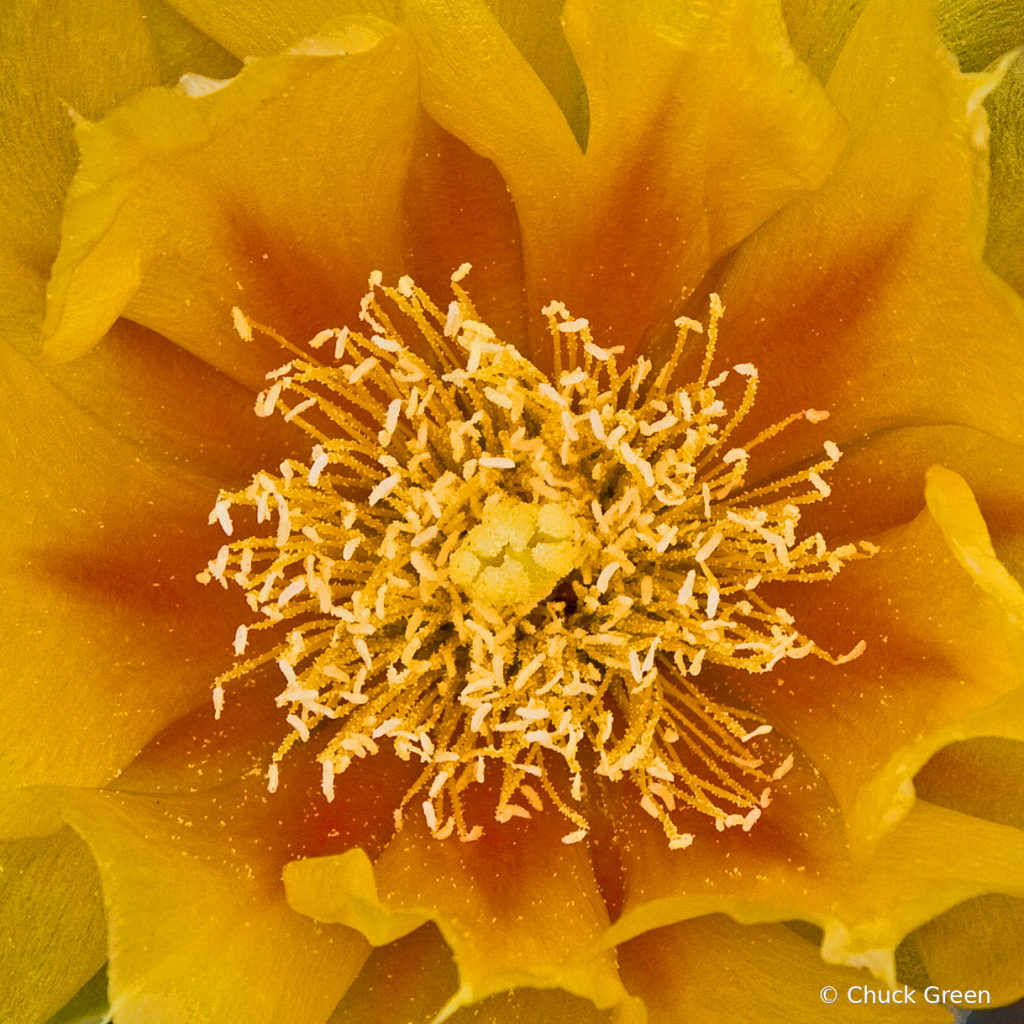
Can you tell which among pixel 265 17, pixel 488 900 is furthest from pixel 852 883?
pixel 265 17

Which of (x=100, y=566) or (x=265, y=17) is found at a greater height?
(x=265, y=17)

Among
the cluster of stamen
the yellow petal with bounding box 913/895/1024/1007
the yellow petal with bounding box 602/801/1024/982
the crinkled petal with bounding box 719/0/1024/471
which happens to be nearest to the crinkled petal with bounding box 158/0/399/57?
the cluster of stamen

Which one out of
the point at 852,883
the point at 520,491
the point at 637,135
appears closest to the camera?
the point at 852,883

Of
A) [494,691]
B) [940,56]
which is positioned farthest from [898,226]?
[494,691]

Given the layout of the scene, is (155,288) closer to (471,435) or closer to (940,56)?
(471,435)

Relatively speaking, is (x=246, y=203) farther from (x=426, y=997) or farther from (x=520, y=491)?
(x=426, y=997)

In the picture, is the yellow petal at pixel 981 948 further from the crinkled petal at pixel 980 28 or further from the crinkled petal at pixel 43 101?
the crinkled petal at pixel 43 101
